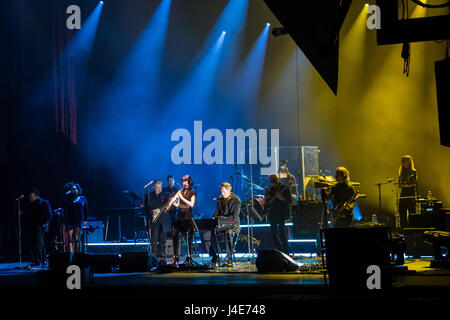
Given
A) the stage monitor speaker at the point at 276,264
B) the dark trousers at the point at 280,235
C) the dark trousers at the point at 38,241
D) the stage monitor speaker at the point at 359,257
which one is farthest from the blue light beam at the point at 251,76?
the stage monitor speaker at the point at 359,257

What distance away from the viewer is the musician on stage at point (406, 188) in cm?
1221

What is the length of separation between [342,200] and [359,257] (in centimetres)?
444

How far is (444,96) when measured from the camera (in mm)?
4434

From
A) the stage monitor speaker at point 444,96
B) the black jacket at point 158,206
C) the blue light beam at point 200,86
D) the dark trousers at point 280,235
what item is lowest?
the dark trousers at point 280,235

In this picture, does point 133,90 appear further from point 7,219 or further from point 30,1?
point 7,219

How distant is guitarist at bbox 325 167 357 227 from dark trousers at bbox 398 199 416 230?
308 centimetres

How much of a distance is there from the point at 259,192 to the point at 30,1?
377 inches

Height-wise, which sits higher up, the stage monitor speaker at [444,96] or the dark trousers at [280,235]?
the stage monitor speaker at [444,96]

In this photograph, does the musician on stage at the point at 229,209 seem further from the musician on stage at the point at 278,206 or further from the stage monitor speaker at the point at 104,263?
the stage monitor speaker at the point at 104,263

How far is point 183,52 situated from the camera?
17.5m

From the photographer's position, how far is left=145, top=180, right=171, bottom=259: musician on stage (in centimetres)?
1277

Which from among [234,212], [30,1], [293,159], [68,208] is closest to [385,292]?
[234,212]

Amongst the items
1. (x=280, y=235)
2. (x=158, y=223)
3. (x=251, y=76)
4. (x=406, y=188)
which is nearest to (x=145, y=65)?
(x=251, y=76)

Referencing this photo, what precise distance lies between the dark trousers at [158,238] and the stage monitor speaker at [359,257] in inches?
300
